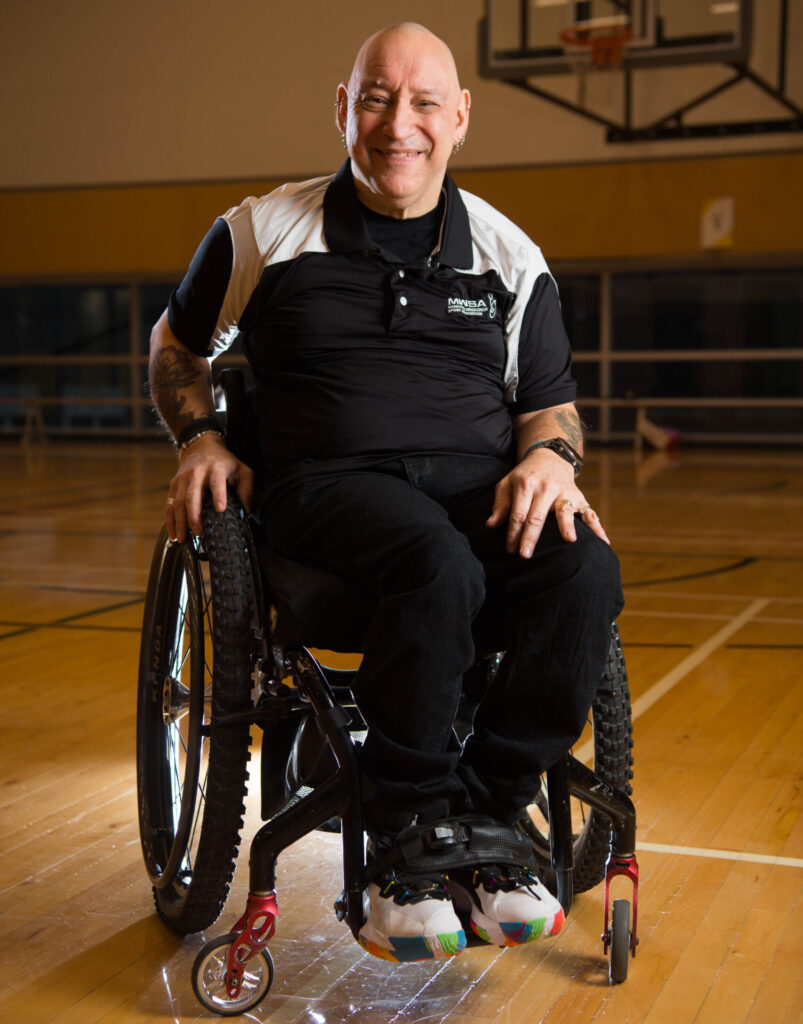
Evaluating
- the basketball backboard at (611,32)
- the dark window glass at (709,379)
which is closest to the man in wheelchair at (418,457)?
the basketball backboard at (611,32)

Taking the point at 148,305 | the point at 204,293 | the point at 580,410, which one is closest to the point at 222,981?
the point at 204,293

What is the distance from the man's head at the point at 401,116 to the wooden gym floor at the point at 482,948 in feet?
3.31

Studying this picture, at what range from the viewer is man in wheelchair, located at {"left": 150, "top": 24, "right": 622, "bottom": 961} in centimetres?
137

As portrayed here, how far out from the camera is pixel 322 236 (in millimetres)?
1651

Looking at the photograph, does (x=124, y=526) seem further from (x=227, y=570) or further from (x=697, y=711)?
(x=227, y=570)

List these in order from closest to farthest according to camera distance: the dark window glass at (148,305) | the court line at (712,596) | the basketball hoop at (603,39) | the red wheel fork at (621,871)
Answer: the red wheel fork at (621,871)
the court line at (712,596)
the basketball hoop at (603,39)
the dark window glass at (148,305)

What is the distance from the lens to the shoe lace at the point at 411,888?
1357 millimetres

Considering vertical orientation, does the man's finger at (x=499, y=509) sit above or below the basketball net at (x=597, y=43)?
below

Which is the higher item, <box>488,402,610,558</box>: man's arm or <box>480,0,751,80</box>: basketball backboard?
<box>480,0,751,80</box>: basketball backboard

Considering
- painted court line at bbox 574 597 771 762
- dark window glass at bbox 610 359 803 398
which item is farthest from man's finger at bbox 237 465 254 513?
dark window glass at bbox 610 359 803 398

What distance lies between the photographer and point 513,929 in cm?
136

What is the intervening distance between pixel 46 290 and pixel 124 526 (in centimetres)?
709

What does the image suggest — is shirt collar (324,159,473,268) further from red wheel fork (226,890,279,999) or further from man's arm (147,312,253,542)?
red wheel fork (226,890,279,999)

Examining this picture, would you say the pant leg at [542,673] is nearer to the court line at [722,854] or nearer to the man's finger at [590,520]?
the man's finger at [590,520]
